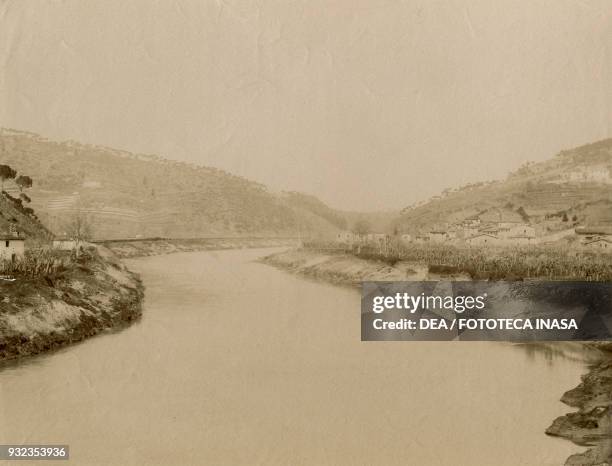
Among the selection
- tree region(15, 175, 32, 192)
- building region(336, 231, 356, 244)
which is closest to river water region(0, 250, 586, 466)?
building region(336, 231, 356, 244)

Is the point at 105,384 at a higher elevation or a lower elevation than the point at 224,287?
lower

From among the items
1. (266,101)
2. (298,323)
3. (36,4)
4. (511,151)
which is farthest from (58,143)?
(511,151)

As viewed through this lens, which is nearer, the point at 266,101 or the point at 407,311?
the point at 407,311

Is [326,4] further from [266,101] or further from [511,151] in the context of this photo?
[511,151]

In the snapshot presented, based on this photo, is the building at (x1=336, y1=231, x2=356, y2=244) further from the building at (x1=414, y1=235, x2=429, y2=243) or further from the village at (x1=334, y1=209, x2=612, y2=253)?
the building at (x1=414, y1=235, x2=429, y2=243)
